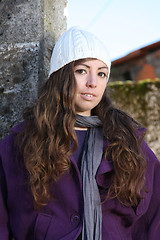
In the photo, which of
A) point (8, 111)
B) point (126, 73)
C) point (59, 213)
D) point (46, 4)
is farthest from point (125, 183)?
point (126, 73)

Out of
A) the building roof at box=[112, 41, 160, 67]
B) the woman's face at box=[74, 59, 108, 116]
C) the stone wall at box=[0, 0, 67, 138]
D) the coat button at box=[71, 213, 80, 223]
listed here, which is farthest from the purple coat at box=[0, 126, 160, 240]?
the building roof at box=[112, 41, 160, 67]

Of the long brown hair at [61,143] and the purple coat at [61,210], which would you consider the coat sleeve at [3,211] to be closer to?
the purple coat at [61,210]

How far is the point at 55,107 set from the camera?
1965mm

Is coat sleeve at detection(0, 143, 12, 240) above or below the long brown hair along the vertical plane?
below

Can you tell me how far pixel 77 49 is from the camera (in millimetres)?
1905

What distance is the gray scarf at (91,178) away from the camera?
1681 millimetres

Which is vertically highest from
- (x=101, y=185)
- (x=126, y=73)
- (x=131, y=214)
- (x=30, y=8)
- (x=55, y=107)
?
(x=30, y=8)

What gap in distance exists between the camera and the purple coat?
68.3 inches

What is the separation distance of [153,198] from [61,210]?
58 centimetres

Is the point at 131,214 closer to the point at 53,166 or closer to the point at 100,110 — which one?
the point at 53,166

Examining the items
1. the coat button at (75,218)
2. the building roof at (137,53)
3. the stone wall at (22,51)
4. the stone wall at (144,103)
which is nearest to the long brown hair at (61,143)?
the coat button at (75,218)

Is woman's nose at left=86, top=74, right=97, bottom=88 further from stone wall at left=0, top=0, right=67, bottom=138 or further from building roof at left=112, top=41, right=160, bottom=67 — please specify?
building roof at left=112, top=41, right=160, bottom=67

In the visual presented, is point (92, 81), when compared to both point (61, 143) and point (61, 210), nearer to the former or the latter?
point (61, 143)

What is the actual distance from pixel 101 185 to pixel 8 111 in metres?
0.98
